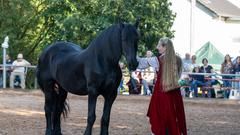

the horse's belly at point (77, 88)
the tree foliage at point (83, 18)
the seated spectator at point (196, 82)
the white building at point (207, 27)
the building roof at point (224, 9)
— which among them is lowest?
the horse's belly at point (77, 88)

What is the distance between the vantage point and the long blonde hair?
826 cm

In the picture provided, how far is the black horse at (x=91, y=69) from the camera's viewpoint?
25.0 ft

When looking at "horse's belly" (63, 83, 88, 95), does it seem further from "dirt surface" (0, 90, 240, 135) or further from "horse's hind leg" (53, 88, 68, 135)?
"dirt surface" (0, 90, 240, 135)

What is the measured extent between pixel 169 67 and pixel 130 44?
1.07 m

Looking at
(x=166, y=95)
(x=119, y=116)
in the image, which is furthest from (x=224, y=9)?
(x=166, y=95)

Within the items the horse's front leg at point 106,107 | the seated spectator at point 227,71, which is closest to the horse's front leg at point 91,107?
the horse's front leg at point 106,107

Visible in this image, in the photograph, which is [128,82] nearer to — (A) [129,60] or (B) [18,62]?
(B) [18,62]

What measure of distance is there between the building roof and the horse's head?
35.2 m

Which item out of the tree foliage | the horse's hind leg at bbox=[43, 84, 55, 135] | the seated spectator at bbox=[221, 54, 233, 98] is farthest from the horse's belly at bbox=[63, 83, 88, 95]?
the tree foliage

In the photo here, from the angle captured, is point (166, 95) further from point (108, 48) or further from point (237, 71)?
point (237, 71)

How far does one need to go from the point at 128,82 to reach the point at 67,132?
9.75m

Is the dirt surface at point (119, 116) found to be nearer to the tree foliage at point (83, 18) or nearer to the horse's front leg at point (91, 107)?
the horse's front leg at point (91, 107)

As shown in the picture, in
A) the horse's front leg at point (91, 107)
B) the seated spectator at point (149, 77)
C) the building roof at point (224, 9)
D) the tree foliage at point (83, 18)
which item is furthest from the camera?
the building roof at point (224, 9)

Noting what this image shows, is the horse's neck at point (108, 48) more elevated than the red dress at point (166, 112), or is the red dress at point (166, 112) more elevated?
the horse's neck at point (108, 48)
